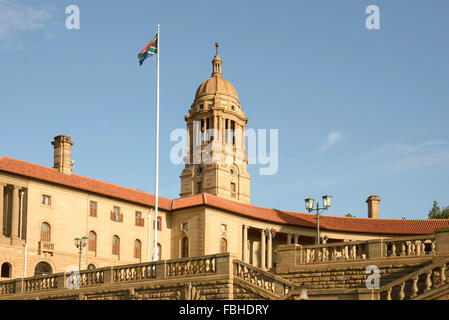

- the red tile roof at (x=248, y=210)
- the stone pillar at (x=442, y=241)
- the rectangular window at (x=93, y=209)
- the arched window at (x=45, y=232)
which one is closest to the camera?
the stone pillar at (x=442, y=241)

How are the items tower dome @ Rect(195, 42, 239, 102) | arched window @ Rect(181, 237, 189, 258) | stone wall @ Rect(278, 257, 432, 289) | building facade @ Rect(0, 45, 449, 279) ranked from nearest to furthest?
stone wall @ Rect(278, 257, 432, 289), building facade @ Rect(0, 45, 449, 279), arched window @ Rect(181, 237, 189, 258), tower dome @ Rect(195, 42, 239, 102)

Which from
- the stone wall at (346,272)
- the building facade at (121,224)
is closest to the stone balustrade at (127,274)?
the stone wall at (346,272)

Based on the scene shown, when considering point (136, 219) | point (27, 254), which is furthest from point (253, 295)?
point (136, 219)

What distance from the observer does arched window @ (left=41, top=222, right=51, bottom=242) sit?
69438mm

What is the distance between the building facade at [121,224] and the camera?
2687 inches

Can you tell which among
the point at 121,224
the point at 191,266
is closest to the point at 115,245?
the point at 121,224

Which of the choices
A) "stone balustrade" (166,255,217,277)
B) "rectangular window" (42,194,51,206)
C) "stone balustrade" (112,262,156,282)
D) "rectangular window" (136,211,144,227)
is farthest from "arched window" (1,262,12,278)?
"stone balustrade" (166,255,217,277)

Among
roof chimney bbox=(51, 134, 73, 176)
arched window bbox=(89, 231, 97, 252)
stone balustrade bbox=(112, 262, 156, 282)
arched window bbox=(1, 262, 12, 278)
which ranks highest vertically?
roof chimney bbox=(51, 134, 73, 176)

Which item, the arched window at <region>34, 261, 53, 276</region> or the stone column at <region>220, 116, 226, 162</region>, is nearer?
the arched window at <region>34, 261, 53, 276</region>

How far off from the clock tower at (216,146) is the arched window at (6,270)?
1961 inches

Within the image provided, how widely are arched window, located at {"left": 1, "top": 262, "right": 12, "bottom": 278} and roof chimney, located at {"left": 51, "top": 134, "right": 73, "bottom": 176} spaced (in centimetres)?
1203

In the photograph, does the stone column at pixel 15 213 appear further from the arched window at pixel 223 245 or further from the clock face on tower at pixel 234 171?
the clock face on tower at pixel 234 171

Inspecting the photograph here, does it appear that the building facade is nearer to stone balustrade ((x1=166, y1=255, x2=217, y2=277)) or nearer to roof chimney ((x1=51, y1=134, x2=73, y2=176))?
roof chimney ((x1=51, y1=134, x2=73, y2=176))
